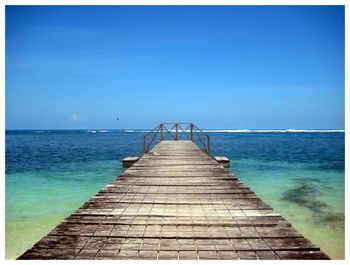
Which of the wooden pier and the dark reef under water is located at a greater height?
the wooden pier

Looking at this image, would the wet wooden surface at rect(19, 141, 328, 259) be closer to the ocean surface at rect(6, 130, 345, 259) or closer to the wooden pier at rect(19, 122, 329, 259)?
the wooden pier at rect(19, 122, 329, 259)

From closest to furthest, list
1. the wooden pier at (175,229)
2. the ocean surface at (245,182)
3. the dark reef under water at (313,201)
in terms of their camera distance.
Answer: the wooden pier at (175,229)
the ocean surface at (245,182)
the dark reef under water at (313,201)

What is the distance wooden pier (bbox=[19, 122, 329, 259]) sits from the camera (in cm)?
A: 296

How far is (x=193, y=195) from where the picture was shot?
17.9 ft

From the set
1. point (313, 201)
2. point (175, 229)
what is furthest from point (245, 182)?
point (175, 229)

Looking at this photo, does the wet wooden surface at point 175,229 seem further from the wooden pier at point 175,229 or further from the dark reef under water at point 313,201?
the dark reef under water at point 313,201

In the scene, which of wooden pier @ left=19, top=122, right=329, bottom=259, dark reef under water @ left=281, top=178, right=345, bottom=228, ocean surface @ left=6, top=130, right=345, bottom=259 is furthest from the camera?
dark reef under water @ left=281, top=178, right=345, bottom=228

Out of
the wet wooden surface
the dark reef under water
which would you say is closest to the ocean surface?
the dark reef under water

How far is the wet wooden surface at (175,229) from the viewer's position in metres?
2.96

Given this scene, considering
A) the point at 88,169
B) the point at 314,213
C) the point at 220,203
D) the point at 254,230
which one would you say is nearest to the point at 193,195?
the point at 220,203

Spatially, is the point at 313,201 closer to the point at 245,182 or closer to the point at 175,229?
the point at 245,182

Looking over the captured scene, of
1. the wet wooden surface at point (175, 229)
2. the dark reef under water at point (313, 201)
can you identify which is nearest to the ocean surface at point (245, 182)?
the dark reef under water at point (313, 201)
